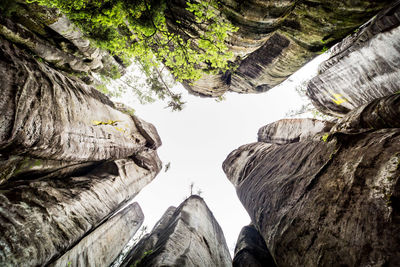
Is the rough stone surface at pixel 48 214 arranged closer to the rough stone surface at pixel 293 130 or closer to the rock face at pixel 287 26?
the rock face at pixel 287 26

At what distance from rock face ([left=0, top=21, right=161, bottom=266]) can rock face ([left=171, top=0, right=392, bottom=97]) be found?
635 cm

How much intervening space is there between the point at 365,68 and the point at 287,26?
13.7ft

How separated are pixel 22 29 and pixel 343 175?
41.5 ft

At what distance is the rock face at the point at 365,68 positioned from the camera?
6139mm

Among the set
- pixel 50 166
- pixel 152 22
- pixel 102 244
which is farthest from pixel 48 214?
pixel 152 22

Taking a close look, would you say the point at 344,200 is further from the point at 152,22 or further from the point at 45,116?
the point at 45,116

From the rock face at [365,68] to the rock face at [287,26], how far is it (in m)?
0.78

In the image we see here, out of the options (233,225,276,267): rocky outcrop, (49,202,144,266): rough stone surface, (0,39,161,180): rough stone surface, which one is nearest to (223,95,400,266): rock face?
(233,225,276,267): rocky outcrop

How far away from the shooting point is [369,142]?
12.8 feet

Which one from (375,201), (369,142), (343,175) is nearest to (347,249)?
(375,201)

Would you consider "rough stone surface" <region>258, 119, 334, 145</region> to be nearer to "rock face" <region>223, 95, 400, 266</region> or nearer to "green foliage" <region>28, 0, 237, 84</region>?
"rock face" <region>223, 95, 400, 266</region>

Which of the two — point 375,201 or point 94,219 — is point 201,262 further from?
point 375,201

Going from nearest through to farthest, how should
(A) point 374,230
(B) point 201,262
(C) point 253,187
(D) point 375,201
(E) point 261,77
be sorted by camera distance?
(A) point 374,230 < (D) point 375,201 < (B) point 201,262 < (C) point 253,187 < (E) point 261,77

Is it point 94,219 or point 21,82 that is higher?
point 21,82
